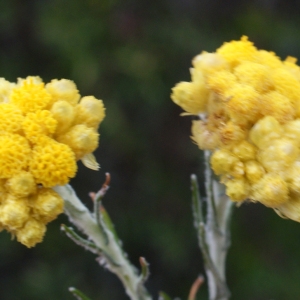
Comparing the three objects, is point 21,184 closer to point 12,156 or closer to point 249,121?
point 12,156

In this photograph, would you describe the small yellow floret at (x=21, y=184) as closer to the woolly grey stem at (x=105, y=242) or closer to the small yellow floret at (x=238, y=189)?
the woolly grey stem at (x=105, y=242)

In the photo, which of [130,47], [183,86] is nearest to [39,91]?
[183,86]

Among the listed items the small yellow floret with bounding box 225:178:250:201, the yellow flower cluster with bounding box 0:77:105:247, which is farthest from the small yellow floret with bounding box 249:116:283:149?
the yellow flower cluster with bounding box 0:77:105:247

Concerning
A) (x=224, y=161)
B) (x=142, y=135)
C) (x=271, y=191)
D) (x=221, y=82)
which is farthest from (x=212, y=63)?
(x=142, y=135)

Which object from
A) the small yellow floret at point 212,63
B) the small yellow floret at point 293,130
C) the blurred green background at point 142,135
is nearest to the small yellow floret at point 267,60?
the small yellow floret at point 212,63

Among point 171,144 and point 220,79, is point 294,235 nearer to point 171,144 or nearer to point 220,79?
point 171,144

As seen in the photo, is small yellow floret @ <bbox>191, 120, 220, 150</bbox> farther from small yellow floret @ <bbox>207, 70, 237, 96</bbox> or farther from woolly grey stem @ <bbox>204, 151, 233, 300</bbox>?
woolly grey stem @ <bbox>204, 151, 233, 300</bbox>
